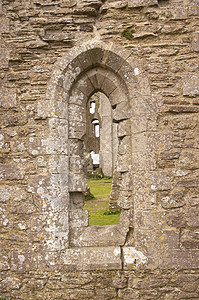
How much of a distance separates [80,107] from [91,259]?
2.29 meters

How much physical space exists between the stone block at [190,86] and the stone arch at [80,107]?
573 millimetres

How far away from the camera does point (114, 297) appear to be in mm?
3104

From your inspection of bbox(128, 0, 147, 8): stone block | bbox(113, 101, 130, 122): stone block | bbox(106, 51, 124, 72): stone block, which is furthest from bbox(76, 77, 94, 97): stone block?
bbox(128, 0, 147, 8): stone block

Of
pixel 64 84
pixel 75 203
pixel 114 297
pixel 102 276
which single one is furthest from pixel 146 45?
pixel 114 297

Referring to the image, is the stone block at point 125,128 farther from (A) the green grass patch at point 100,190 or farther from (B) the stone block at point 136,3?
(A) the green grass patch at point 100,190

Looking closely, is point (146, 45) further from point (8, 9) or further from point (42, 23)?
point (8, 9)

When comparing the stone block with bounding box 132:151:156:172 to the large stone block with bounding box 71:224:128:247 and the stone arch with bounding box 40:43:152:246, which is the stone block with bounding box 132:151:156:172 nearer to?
the stone arch with bounding box 40:43:152:246

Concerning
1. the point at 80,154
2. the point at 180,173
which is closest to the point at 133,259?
the point at 180,173

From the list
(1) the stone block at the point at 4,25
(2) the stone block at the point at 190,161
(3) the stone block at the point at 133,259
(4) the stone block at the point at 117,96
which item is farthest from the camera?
(4) the stone block at the point at 117,96

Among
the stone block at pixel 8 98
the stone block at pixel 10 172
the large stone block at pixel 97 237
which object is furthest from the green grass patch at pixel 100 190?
the stone block at pixel 8 98

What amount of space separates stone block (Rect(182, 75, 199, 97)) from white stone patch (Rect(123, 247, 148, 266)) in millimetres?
2405

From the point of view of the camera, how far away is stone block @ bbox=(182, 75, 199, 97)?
332 cm

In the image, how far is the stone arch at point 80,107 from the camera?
337 cm

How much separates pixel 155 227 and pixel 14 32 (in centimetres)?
362
